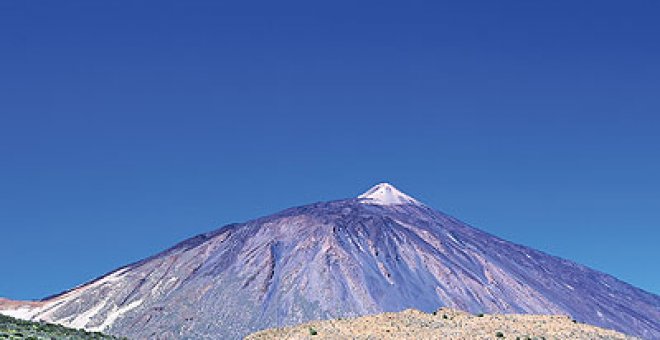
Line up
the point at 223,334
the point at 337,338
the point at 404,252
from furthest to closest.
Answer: the point at 404,252, the point at 223,334, the point at 337,338

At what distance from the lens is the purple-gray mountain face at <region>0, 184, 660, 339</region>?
92188 millimetres

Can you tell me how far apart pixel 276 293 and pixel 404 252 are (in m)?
25.0

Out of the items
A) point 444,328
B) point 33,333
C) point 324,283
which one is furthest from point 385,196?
point 33,333

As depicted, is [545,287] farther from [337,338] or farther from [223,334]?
[337,338]

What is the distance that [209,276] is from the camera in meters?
105

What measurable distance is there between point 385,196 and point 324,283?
61.2m

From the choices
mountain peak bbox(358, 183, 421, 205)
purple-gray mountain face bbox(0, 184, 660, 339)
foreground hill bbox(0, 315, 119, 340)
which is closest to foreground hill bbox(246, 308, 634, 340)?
foreground hill bbox(0, 315, 119, 340)

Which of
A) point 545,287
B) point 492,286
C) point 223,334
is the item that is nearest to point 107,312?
point 223,334

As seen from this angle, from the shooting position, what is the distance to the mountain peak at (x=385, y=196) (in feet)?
493

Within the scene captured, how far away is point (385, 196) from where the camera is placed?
156125mm

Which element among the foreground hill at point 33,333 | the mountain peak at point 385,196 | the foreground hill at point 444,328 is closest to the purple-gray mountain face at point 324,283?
the mountain peak at point 385,196

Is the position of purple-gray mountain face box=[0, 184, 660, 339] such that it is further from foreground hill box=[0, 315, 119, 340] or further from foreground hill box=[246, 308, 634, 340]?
foreground hill box=[0, 315, 119, 340]

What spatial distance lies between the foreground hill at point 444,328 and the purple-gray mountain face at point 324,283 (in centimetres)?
5105

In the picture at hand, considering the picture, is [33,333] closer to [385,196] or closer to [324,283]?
[324,283]
